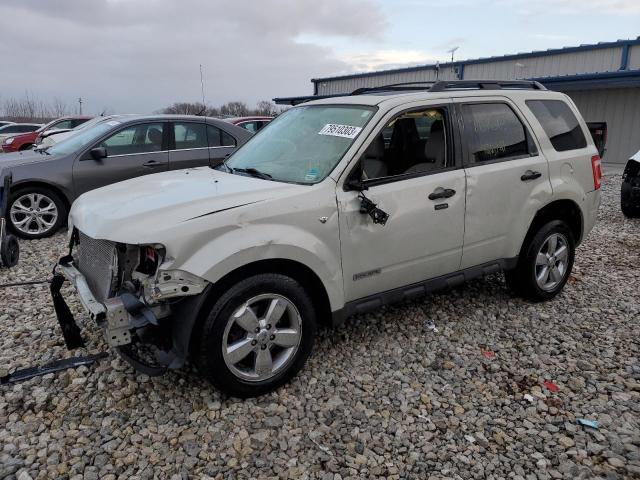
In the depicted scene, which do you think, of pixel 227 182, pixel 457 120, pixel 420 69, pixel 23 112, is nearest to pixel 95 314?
pixel 227 182

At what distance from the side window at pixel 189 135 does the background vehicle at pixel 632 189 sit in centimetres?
703

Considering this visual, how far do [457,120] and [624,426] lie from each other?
2381 millimetres

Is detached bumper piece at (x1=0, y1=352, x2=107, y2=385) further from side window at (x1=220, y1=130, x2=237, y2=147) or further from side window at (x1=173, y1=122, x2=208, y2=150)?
side window at (x1=220, y1=130, x2=237, y2=147)

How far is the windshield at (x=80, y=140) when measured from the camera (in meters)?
7.37

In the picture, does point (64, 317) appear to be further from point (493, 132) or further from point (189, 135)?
point (189, 135)

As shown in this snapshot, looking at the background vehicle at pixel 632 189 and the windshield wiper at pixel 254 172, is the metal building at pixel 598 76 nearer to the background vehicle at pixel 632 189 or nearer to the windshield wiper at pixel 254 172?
the background vehicle at pixel 632 189

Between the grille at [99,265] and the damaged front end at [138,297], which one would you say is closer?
the damaged front end at [138,297]

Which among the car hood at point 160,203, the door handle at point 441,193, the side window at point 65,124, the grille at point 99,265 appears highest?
the side window at point 65,124

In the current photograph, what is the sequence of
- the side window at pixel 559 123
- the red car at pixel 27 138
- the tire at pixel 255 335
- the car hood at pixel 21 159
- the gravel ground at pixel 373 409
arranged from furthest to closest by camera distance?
the red car at pixel 27 138
the car hood at pixel 21 159
the side window at pixel 559 123
the tire at pixel 255 335
the gravel ground at pixel 373 409

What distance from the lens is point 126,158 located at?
291 inches

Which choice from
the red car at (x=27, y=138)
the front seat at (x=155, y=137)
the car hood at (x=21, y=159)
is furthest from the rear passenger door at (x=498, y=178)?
the red car at (x=27, y=138)

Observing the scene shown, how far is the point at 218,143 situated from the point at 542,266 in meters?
5.32

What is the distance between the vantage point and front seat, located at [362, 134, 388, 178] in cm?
345

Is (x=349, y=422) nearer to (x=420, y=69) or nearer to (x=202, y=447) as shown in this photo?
(x=202, y=447)
